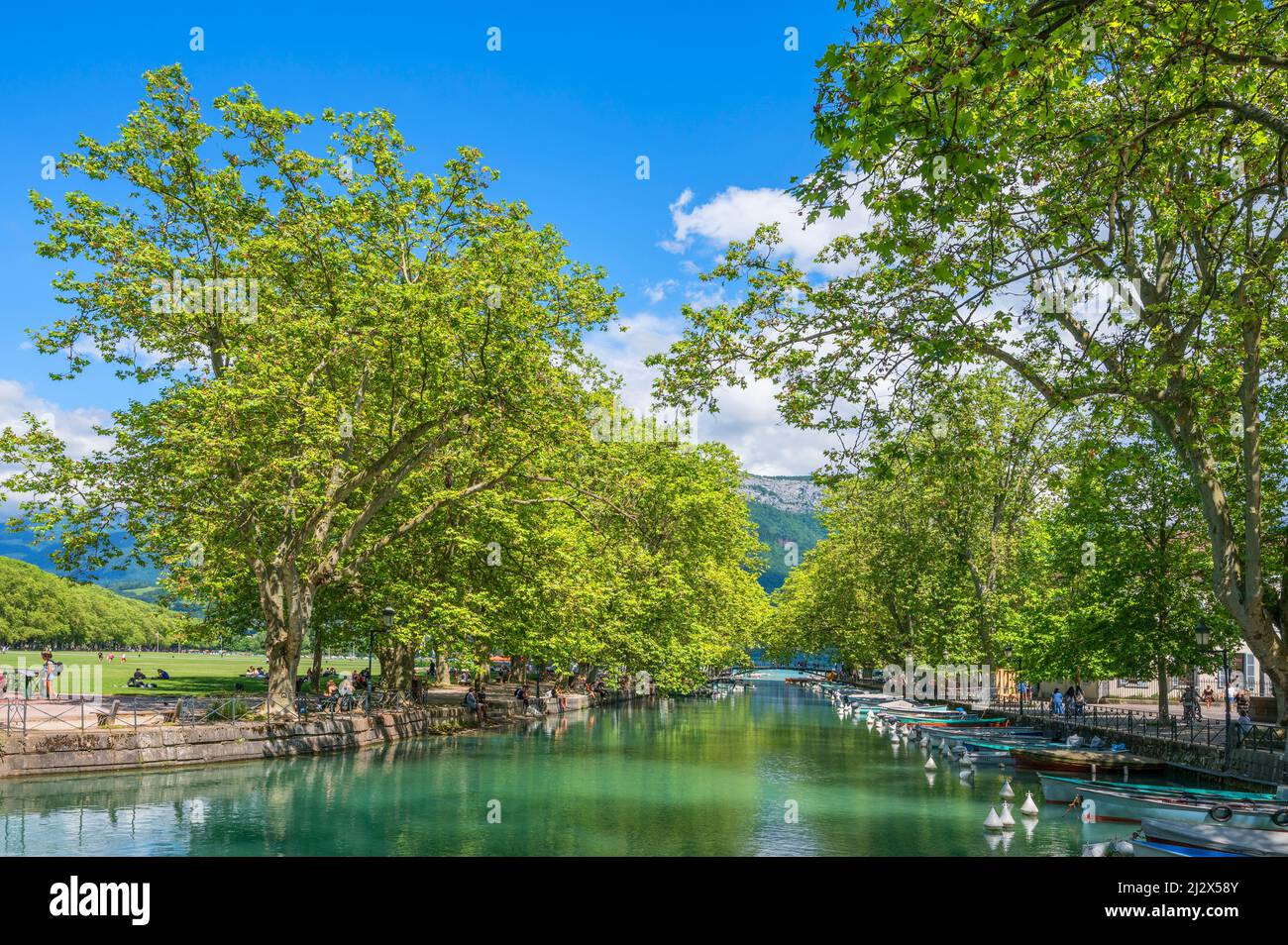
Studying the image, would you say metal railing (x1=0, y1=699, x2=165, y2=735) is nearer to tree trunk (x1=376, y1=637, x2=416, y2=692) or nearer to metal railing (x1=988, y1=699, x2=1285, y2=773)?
tree trunk (x1=376, y1=637, x2=416, y2=692)

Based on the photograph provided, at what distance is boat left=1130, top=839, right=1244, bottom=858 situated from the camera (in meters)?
14.7

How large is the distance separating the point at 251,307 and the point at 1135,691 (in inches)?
2316

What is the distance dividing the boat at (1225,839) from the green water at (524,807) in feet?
8.10

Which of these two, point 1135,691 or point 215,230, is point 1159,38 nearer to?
point 215,230

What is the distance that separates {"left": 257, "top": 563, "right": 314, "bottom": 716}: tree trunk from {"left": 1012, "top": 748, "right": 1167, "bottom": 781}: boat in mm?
23682

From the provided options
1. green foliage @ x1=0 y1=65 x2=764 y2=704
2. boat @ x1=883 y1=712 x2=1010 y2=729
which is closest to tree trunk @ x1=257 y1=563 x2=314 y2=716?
green foliage @ x1=0 y1=65 x2=764 y2=704

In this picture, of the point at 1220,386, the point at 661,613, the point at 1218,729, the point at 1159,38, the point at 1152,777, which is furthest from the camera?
the point at 661,613

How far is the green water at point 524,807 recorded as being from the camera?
55.1ft

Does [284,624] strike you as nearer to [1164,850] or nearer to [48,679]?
[48,679]

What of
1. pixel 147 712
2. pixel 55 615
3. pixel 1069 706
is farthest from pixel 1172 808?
pixel 55 615

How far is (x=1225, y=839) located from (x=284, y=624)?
A: 25687mm

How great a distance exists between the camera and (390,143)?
29172 mm
